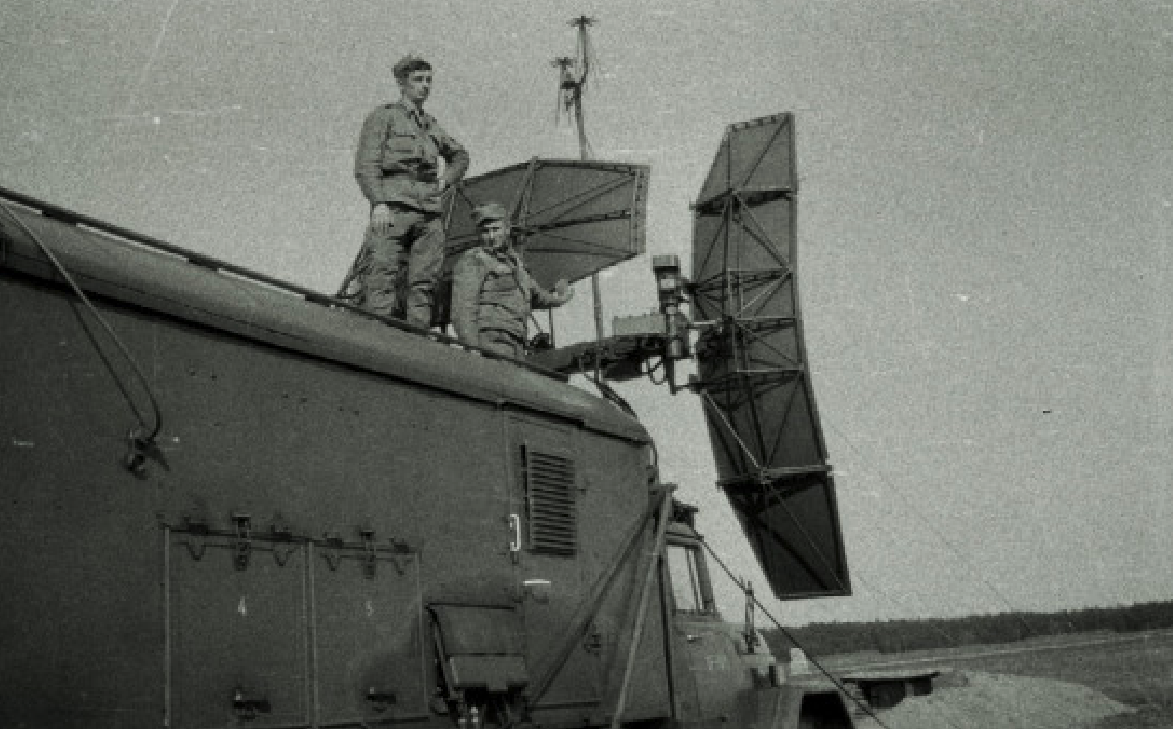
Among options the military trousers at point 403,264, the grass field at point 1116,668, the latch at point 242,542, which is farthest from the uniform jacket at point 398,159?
the grass field at point 1116,668

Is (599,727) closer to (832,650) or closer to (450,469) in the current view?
(450,469)

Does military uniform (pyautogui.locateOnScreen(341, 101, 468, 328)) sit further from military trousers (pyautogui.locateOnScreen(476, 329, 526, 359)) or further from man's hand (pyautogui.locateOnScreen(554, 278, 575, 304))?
man's hand (pyautogui.locateOnScreen(554, 278, 575, 304))

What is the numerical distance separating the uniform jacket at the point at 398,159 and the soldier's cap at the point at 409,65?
22cm

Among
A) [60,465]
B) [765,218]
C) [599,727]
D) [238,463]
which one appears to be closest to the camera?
[60,465]

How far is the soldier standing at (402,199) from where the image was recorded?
916 cm

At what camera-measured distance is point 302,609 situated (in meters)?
5.30

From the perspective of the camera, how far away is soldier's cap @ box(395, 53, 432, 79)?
9.39 meters

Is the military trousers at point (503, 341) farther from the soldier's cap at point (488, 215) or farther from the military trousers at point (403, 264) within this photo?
the soldier's cap at point (488, 215)

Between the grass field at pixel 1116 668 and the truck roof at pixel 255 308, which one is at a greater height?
the truck roof at pixel 255 308

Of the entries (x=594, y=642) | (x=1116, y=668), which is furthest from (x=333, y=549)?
(x=1116, y=668)

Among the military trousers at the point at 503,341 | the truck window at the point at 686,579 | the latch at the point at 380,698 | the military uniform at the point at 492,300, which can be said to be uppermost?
the military uniform at the point at 492,300

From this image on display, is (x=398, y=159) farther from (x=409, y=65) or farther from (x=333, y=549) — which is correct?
(x=333, y=549)

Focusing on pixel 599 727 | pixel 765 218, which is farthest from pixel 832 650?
pixel 599 727

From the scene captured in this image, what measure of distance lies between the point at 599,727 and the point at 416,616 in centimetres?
164
